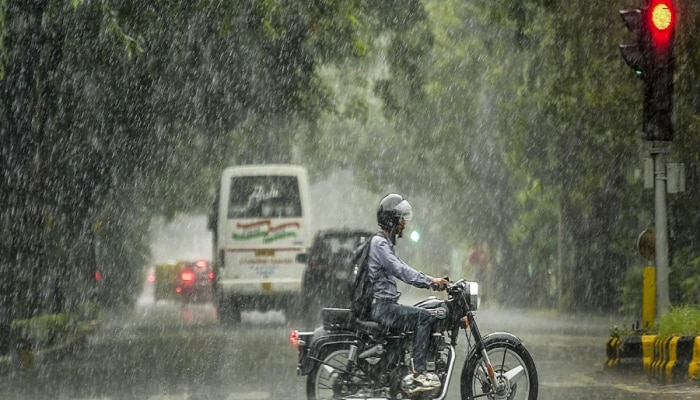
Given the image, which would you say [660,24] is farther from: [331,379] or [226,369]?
[226,369]

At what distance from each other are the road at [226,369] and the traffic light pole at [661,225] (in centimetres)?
110

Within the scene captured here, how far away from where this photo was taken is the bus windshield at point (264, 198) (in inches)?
1153

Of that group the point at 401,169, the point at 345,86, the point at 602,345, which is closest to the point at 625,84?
the point at 602,345

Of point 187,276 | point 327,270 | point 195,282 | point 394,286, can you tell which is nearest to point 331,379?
point 394,286

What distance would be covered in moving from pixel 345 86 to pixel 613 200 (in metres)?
13.3

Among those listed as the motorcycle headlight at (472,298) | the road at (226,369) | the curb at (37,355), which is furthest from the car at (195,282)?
the motorcycle headlight at (472,298)

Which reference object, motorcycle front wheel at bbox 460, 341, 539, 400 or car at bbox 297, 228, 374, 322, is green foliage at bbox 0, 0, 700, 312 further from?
motorcycle front wheel at bbox 460, 341, 539, 400

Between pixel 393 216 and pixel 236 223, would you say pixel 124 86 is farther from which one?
pixel 393 216

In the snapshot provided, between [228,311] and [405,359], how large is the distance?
18.7 metres

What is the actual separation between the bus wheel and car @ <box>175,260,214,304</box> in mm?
18907

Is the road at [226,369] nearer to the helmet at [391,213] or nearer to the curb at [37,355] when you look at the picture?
the curb at [37,355]

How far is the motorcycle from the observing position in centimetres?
1034

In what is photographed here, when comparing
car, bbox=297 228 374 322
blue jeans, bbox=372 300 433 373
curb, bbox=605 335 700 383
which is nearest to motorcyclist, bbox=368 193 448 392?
blue jeans, bbox=372 300 433 373

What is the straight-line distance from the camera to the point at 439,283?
1009cm
